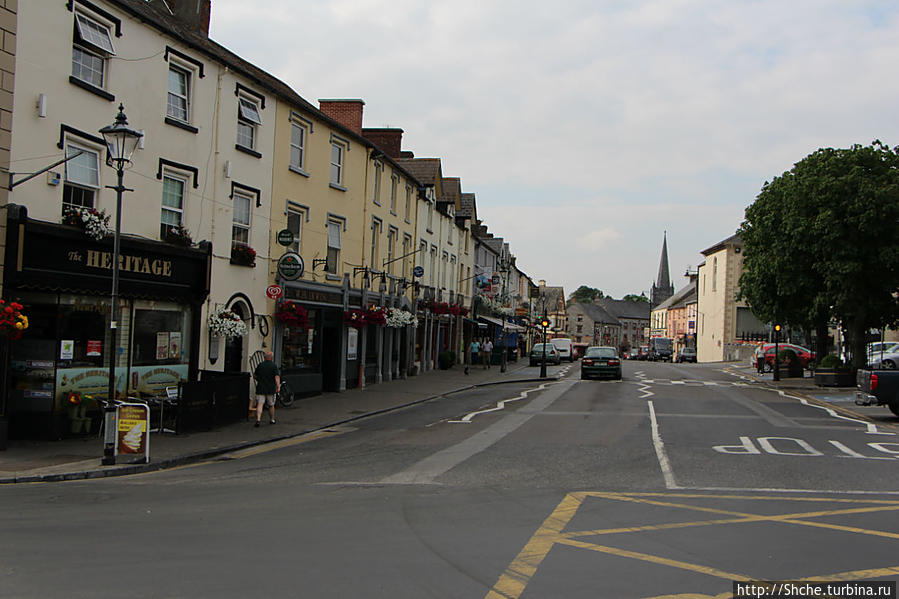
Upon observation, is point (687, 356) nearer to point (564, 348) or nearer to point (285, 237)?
point (564, 348)

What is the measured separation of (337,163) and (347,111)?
4.63 metres

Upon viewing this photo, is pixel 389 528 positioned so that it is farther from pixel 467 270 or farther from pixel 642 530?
pixel 467 270

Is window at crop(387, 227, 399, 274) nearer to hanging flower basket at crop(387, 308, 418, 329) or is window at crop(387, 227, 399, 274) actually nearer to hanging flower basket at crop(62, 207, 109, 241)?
hanging flower basket at crop(387, 308, 418, 329)

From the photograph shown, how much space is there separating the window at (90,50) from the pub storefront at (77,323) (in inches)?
Result: 135

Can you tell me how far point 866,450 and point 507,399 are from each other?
1297 centimetres

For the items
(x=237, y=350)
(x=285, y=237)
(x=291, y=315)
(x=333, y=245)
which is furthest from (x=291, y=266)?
(x=333, y=245)

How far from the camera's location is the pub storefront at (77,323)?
13891 mm

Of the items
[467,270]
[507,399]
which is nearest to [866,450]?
[507,399]

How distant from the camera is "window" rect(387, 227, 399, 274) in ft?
104

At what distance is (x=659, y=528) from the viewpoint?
7.73 metres

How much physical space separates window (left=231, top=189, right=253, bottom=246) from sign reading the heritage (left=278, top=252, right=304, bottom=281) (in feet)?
4.18

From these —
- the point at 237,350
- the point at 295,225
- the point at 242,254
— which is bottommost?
the point at 237,350

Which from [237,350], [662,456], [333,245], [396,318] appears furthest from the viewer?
[396,318]

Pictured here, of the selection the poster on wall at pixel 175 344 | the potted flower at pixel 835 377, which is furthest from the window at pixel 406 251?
the potted flower at pixel 835 377
